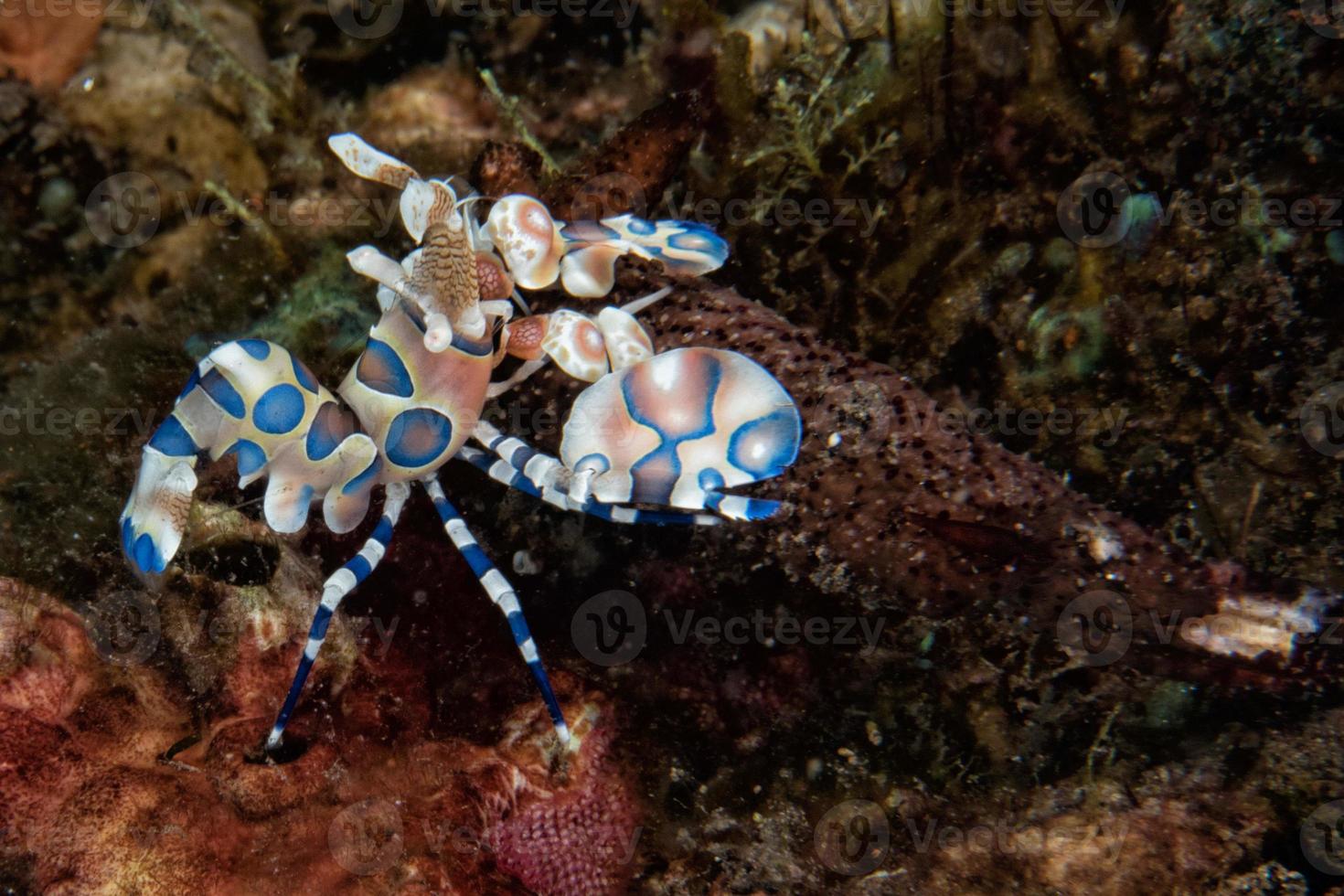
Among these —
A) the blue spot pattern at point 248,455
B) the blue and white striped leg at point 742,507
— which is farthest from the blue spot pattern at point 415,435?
the blue and white striped leg at point 742,507

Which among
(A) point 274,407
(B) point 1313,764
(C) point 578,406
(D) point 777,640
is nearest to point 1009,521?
(D) point 777,640

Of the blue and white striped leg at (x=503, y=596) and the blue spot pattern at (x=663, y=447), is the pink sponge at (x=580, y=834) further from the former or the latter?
the blue spot pattern at (x=663, y=447)

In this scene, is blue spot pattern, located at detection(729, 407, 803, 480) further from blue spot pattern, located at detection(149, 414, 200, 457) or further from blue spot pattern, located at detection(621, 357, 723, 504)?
blue spot pattern, located at detection(149, 414, 200, 457)

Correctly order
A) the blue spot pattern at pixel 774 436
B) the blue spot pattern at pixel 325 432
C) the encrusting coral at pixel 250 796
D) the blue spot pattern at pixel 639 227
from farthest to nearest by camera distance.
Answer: the blue spot pattern at pixel 639 227, the blue spot pattern at pixel 325 432, the blue spot pattern at pixel 774 436, the encrusting coral at pixel 250 796

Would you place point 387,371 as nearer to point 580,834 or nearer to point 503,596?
point 503,596

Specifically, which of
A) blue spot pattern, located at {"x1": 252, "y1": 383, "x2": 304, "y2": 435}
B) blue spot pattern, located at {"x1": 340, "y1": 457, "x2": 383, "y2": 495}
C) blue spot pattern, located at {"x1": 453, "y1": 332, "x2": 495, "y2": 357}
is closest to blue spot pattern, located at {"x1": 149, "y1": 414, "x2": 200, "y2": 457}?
blue spot pattern, located at {"x1": 252, "y1": 383, "x2": 304, "y2": 435}

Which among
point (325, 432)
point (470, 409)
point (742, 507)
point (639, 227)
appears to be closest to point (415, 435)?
point (470, 409)
